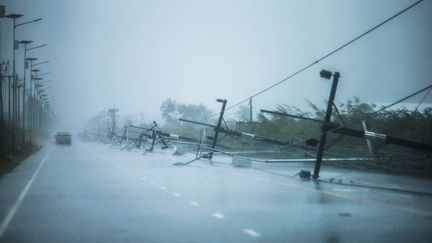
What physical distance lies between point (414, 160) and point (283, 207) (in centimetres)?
916

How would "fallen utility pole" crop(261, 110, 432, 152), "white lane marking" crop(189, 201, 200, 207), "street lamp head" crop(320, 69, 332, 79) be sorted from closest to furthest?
"white lane marking" crop(189, 201, 200, 207), "fallen utility pole" crop(261, 110, 432, 152), "street lamp head" crop(320, 69, 332, 79)

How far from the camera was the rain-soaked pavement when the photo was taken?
7.50 m

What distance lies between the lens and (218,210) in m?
9.95

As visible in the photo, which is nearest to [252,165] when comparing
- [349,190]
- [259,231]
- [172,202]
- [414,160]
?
[414,160]

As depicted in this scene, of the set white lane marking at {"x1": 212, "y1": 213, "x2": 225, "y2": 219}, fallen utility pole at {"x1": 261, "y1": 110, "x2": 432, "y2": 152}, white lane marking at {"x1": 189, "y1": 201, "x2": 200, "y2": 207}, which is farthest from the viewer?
fallen utility pole at {"x1": 261, "y1": 110, "x2": 432, "y2": 152}

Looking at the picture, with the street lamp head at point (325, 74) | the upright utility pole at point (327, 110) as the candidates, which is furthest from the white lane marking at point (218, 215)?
the street lamp head at point (325, 74)

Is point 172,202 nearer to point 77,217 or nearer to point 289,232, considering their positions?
point 77,217

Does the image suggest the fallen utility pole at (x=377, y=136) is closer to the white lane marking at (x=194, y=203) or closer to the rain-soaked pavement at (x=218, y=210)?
the rain-soaked pavement at (x=218, y=210)

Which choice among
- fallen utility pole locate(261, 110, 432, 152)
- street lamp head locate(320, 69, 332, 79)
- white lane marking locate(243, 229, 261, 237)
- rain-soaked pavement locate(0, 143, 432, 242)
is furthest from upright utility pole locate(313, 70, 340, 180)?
white lane marking locate(243, 229, 261, 237)

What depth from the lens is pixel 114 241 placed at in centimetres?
717

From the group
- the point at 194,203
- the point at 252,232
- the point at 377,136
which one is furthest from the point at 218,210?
the point at 377,136

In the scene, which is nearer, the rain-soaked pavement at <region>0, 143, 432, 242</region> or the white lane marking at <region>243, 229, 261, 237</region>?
the white lane marking at <region>243, 229, 261, 237</region>

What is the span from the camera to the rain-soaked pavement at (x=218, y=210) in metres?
7.50

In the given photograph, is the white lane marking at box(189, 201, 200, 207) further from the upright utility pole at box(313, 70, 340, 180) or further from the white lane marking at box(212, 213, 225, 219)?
the upright utility pole at box(313, 70, 340, 180)
